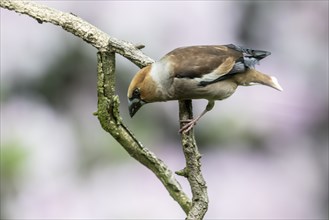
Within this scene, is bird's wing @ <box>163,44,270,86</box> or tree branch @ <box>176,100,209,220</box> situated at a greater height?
bird's wing @ <box>163,44,270,86</box>

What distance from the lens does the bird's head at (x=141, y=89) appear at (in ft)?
3.88

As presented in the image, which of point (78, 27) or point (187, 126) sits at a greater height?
point (78, 27)

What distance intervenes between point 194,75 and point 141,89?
118mm

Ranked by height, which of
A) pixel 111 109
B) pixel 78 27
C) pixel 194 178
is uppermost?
pixel 78 27

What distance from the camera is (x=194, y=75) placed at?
127cm

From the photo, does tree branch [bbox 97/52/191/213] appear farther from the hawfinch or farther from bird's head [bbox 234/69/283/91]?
bird's head [bbox 234/69/283/91]

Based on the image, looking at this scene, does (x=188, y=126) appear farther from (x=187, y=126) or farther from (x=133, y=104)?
(x=133, y=104)

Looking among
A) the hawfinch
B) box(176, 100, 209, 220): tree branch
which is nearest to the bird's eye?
the hawfinch

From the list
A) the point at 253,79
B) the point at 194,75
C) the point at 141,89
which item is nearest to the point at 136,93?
the point at 141,89

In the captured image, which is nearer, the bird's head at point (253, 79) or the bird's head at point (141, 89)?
the bird's head at point (141, 89)

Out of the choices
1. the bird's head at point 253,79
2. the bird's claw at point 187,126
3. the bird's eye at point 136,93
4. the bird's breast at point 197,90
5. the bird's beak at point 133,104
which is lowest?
the bird's claw at point 187,126

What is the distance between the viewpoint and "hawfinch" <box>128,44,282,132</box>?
120 cm

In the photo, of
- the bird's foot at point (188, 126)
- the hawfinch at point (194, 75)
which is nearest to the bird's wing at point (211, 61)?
the hawfinch at point (194, 75)

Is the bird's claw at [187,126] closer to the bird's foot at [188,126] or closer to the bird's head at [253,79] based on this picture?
the bird's foot at [188,126]
